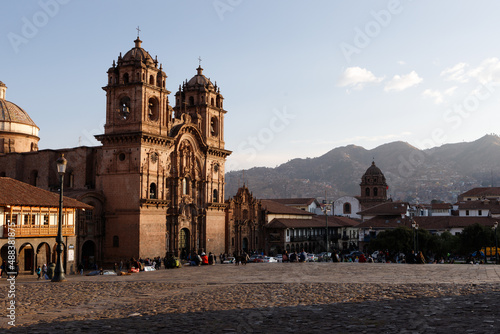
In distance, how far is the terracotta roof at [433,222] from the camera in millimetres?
77062

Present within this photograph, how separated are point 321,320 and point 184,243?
1751 inches

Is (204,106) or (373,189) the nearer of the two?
(204,106)

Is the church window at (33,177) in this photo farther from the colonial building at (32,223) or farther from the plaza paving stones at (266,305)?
the plaza paving stones at (266,305)

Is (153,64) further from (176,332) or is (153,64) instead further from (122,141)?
(176,332)

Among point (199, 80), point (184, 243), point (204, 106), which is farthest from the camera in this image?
point (199, 80)

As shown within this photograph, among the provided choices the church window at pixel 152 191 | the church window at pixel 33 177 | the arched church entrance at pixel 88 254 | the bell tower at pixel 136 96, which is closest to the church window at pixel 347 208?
the bell tower at pixel 136 96

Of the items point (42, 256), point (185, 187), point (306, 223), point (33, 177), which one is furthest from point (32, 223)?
point (306, 223)

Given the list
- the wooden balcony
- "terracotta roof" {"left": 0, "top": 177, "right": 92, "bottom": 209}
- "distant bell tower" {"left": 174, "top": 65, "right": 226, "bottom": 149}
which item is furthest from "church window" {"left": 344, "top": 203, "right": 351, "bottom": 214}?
the wooden balcony

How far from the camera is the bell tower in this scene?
162 feet

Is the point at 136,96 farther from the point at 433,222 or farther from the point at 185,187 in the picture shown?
the point at 433,222

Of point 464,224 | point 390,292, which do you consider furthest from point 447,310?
point 464,224

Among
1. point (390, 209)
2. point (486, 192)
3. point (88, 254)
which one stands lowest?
point (88, 254)

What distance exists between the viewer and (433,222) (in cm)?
7944

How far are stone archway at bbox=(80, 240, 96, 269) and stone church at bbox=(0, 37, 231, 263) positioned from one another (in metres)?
0.09
